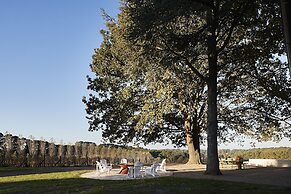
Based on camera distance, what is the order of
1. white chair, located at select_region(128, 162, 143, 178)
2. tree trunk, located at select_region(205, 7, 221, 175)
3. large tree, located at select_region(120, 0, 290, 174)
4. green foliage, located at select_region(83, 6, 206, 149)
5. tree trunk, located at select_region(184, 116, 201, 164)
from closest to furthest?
1. large tree, located at select_region(120, 0, 290, 174)
2. white chair, located at select_region(128, 162, 143, 178)
3. tree trunk, located at select_region(205, 7, 221, 175)
4. green foliage, located at select_region(83, 6, 206, 149)
5. tree trunk, located at select_region(184, 116, 201, 164)

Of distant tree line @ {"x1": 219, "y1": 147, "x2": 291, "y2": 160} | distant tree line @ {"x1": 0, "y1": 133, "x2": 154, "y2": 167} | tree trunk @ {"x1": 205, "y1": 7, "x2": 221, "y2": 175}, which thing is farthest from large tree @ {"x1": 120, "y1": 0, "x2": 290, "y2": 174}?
distant tree line @ {"x1": 0, "y1": 133, "x2": 154, "y2": 167}

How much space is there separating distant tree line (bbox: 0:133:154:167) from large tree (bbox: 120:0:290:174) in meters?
13.7

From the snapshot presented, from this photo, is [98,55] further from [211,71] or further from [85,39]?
[211,71]

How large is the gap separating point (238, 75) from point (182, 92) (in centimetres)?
455

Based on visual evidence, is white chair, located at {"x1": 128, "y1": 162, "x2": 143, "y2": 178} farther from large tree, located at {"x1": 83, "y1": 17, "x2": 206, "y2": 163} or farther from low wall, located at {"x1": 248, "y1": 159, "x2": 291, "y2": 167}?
low wall, located at {"x1": 248, "y1": 159, "x2": 291, "y2": 167}

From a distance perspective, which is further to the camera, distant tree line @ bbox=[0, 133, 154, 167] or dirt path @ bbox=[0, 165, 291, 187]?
distant tree line @ bbox=[0, 133, 154, 167]

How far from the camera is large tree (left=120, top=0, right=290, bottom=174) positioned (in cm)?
1373

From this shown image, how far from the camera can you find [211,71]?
58.6 ft

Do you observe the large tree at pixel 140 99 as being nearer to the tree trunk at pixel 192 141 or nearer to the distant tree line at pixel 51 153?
the tree trunk at pixel 192 141

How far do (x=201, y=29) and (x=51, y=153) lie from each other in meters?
18.6

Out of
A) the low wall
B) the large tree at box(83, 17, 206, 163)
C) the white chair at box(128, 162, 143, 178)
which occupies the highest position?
the large tree at box(83, 17, 206, 163)

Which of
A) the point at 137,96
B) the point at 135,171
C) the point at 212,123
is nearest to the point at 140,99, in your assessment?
the point at 137,96

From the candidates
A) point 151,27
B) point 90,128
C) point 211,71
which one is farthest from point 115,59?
point 151,27

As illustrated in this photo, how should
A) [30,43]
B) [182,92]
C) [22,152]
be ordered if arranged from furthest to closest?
[22,152] < [182,92] < [30,43]
